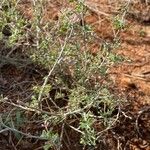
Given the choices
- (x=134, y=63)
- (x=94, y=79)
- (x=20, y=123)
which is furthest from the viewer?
(x=134, y=63)

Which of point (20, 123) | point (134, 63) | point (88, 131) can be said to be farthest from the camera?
point (134, 63)

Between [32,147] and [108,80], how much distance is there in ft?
2.19

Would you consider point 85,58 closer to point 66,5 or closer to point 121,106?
point 121,106

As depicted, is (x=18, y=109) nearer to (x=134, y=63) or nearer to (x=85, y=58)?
(x=85, y=58)

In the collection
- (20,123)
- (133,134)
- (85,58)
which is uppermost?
(85,58)

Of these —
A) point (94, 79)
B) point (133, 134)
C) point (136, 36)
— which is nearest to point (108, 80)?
point (94, 79)

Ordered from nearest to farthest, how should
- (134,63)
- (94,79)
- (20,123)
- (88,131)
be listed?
(88,131), (20,123), (94,79), (134,63)

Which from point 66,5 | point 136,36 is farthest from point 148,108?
point 66,5

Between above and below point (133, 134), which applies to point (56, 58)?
above

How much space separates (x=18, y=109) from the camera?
2.95 metres

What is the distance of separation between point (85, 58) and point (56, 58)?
0.17 metres

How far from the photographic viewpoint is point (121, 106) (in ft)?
10.4

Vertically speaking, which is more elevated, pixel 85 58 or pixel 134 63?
pixel 85 58

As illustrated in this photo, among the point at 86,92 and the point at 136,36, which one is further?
the point at 136,36
